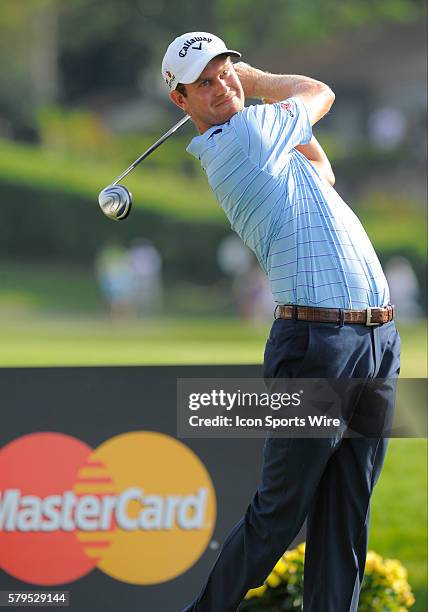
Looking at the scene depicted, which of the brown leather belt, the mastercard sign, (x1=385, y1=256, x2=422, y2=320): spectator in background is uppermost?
(x1=385, y1=256, x2=422, y2=320): spectator in background

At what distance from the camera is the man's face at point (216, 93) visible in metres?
2.91

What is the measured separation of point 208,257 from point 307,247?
1806cm

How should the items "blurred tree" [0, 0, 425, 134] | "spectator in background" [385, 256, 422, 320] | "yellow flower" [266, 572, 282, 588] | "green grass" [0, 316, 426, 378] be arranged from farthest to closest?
"blurred tree" [0, 0, 425, 134] < "spectator in background" [385, 256, 422, 320] < "green grass" [0, 316, 426, 378] < "yellow flower" [266, 572, 282, 588]

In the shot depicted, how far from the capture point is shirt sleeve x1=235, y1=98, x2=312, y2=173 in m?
2.87

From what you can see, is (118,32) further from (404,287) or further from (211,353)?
(211,353)

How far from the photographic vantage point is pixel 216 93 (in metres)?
2.94

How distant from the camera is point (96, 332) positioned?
1747 centimetres

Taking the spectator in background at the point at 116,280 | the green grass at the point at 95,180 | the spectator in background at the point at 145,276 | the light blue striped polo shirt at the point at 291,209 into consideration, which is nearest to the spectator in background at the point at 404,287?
the green grass at the point at 95,180

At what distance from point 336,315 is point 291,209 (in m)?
A: 0.28

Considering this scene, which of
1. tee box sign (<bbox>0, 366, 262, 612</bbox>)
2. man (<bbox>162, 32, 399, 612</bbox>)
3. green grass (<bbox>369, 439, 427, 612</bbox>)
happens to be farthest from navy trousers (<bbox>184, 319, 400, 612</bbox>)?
green grass (<bbox>369, 439, 427, 612</bbox>)

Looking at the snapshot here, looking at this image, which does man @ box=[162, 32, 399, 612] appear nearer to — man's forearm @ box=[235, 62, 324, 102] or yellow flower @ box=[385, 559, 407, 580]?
man's forearm @ box=[235, 62, 324, 102]

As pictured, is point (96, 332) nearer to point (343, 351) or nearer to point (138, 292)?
point (138, 292)

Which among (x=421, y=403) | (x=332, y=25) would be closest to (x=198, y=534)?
(x=421, y=403)

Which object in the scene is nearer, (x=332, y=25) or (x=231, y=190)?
(x=231, y=190)
